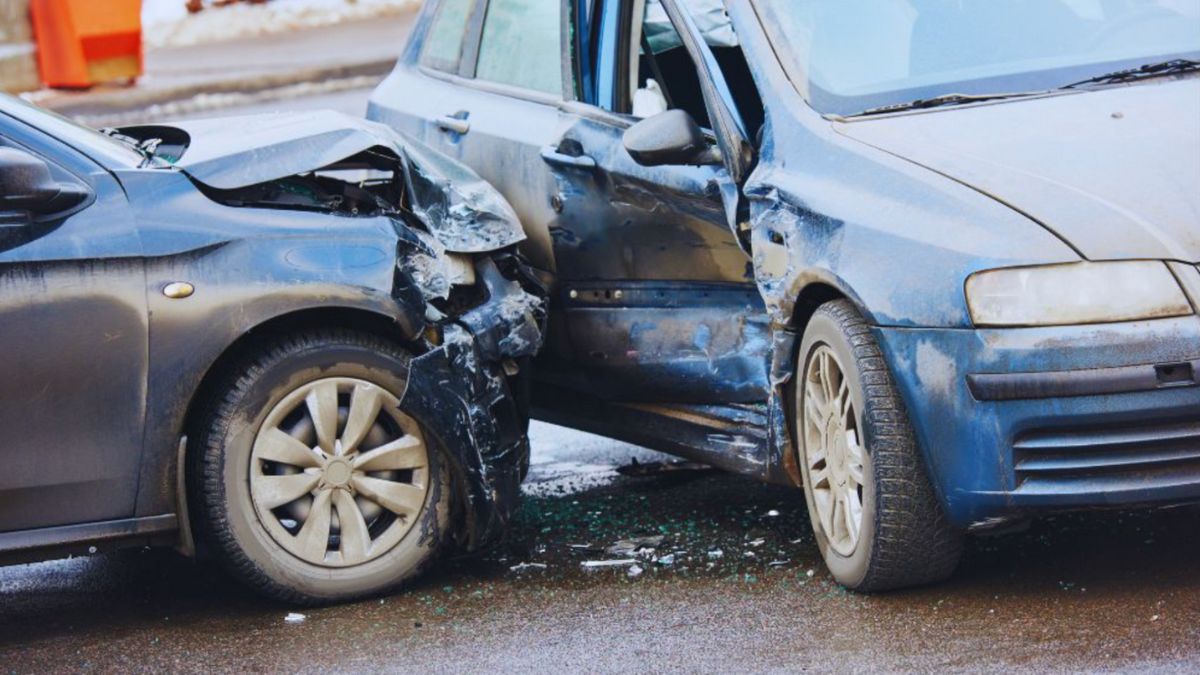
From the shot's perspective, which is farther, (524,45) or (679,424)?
(524,45)

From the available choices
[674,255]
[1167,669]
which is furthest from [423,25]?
[1167,669]

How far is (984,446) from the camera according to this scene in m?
4.58

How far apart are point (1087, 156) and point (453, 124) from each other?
2829 millimetres

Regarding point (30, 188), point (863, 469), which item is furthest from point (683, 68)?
point (30, 188)

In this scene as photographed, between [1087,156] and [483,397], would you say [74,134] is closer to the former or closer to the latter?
[483,397]

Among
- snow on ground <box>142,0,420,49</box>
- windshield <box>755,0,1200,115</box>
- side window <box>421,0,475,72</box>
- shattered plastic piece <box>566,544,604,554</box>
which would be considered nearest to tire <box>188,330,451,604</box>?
shattered plastic piece <box>566,544,604,554</box>

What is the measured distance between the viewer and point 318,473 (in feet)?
17.8

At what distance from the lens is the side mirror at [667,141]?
5453mm

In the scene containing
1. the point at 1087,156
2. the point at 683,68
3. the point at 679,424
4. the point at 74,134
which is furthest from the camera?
the point at 683,68

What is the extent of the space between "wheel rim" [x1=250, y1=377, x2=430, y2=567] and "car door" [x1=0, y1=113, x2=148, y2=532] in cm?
38

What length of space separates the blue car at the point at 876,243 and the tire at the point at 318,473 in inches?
36.0

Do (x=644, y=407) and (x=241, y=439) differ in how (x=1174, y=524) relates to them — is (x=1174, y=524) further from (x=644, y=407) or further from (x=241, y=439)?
(x=241, y=439)

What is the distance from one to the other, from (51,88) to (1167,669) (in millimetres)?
16443

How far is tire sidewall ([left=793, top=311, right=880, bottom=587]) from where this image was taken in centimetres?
486
